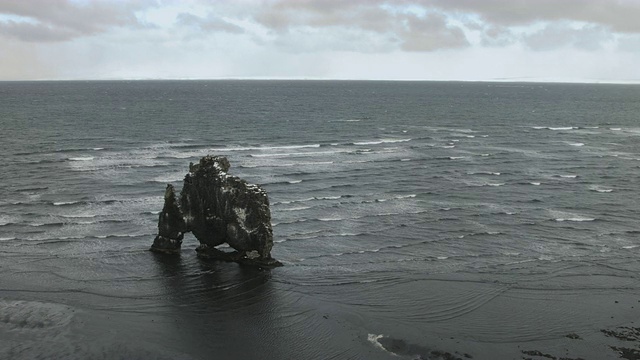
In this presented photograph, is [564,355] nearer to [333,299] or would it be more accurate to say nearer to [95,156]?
[333,299]

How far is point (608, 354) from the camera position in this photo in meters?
34.2

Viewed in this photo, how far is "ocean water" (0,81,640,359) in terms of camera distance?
36.7 metres

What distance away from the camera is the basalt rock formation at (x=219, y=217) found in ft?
162

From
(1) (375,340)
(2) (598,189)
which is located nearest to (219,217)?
(1) (375,340)

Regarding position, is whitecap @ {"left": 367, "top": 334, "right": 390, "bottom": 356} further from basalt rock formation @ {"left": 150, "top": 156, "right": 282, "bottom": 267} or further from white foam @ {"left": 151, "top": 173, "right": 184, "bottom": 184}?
white foam @ {"left": 151, "top": 173, "right": 184, "bottom": 184}

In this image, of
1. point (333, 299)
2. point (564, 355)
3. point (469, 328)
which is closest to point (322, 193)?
point (333, 299)

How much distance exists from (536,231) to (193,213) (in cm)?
3418

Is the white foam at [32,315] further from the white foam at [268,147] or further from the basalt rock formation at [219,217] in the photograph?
the white foam at [268,147]

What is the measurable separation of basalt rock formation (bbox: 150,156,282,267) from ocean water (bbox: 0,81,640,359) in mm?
1656

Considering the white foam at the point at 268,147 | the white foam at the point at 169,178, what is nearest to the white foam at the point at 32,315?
the white foam at the point at 169,178

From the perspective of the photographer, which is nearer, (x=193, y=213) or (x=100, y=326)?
(x=100, y=326)

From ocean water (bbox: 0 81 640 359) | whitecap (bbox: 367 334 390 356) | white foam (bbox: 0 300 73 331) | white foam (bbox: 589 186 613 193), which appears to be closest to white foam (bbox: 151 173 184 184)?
ocean water (bbox: 0 81 640 359)

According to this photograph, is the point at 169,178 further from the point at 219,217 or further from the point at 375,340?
the point at 375,340

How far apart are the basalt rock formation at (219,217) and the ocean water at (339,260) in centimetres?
166
